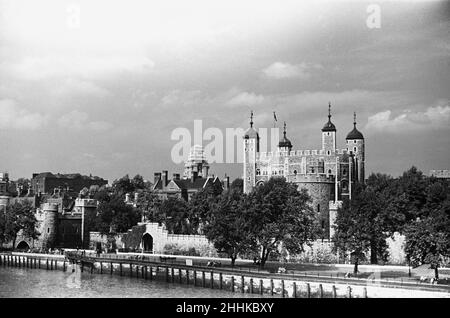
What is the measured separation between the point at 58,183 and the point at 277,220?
175 ft

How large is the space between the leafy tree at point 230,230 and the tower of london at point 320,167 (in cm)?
586

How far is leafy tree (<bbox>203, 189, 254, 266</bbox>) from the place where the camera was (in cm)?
3791

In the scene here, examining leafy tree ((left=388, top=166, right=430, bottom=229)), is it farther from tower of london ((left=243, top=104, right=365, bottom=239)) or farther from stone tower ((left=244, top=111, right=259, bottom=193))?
stone tower ((left=244, top=111, right=259, bottom=193))

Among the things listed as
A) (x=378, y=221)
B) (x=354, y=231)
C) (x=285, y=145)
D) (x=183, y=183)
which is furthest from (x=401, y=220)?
(x=183, y=183)

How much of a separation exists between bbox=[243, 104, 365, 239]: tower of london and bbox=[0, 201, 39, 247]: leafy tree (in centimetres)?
1545

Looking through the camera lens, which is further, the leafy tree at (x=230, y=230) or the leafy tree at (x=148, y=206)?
the leafy tree at (x=148, y=206)

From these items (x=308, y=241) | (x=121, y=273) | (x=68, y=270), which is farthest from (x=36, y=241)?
(x=308, y=241)

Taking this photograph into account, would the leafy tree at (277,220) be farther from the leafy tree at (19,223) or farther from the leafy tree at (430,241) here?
the leafy tree at (19,223)

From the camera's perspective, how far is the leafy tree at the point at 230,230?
37.9m

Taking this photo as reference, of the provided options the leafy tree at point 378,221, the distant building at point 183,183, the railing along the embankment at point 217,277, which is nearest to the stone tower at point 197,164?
the distant building at point 183,183

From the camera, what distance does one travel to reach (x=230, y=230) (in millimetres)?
38969

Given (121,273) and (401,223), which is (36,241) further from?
(401,223)

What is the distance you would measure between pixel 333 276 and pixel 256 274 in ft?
10.3

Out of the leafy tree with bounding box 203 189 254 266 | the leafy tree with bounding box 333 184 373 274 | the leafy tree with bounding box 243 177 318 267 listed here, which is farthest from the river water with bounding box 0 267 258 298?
the leafy tree with bounding box 333 184 373 274
